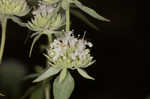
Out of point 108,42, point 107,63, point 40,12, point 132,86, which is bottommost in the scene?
point 132,86

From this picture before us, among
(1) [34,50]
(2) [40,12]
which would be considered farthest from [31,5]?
(1) [34,50]

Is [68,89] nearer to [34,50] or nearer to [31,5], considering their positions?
[31,5]

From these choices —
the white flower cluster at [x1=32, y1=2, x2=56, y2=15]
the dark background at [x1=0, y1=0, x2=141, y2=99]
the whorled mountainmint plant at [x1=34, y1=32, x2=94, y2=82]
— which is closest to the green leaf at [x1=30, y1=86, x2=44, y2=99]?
the whorled mountainmint plant at [x1=34, y1=32, x2=94, y2=82]

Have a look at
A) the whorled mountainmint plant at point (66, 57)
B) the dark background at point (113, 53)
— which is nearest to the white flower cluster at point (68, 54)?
the whorled mountainmint plant at point (66, 57)

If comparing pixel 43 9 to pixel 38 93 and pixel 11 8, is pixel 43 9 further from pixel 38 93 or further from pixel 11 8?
pixel 38 93

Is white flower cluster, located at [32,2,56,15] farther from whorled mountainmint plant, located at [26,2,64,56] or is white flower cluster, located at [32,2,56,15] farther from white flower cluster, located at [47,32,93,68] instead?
white flower cluster, located at [47,32,93,68]

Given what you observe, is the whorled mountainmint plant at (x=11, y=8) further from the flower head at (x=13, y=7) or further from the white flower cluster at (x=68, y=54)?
the white flower cluster at (x=68, y=54)
